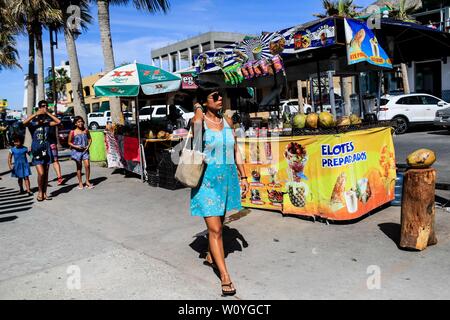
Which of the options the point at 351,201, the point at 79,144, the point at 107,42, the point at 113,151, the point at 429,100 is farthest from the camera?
the point at 429,100

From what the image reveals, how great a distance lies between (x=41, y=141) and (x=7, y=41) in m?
24.4

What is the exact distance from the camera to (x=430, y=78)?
29.0m

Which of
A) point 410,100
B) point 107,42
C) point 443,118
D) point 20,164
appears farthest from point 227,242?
point 410,100

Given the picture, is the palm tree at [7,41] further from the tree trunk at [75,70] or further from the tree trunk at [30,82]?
the tree trunk at [75,70]

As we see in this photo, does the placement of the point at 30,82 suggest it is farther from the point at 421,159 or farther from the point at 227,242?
the point at 421,159

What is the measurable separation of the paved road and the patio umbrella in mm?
5846

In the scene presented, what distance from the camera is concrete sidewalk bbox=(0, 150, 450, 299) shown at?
388cm

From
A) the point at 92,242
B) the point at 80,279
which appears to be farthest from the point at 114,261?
the point at 92,242

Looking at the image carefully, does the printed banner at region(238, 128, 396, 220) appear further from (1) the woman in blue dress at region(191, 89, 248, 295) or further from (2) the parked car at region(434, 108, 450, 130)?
(2) the parked car at region(434, 108, 450, 130)

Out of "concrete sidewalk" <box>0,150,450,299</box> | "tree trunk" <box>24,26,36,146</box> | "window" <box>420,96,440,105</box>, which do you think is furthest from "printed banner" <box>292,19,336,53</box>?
"tree trunk" <box>24,26,36,146</box>

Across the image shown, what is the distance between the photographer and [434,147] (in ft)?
41.7
